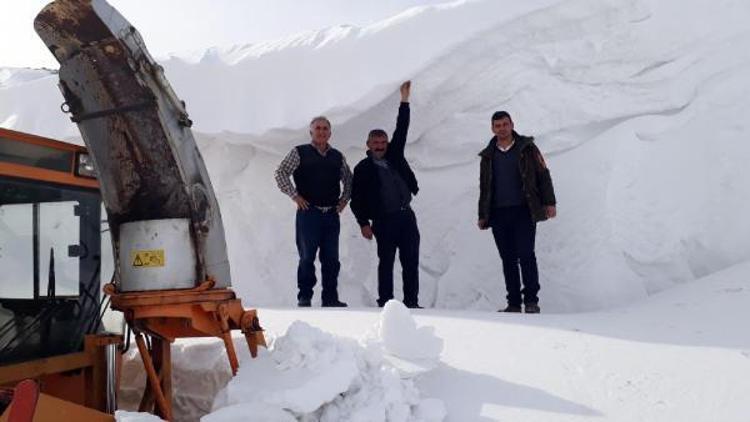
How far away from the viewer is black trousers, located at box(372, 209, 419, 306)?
4.32 metres

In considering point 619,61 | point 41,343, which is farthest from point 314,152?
point 619,61

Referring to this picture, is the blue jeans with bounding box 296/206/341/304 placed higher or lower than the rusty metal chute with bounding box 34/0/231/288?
lower

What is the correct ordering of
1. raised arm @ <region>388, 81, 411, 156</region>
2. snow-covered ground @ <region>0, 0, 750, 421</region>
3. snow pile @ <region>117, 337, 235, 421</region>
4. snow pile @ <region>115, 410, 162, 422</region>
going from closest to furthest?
snow pile @ <region>115, 410, 162, 422</region> → snow pile @ <region>117, 337, 235, 421</region> → snow-covered ground @ <region>0, 0, 750, 421</region> → raised arm @ <region>388, 81, 411, 156</region>

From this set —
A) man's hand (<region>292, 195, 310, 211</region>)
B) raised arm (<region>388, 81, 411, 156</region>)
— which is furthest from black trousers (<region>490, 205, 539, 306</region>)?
man's hand (<region>292, 195, 310, 211</region>)

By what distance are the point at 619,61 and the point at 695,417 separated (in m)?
3.34

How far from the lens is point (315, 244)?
4336 millimetres

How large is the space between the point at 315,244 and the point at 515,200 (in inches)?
51.5

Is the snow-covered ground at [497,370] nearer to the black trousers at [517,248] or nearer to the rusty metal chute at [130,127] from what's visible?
the black trousers at [517,248]

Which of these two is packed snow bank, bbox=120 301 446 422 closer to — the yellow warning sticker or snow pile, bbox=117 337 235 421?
snow pile, bbox=117 337 235 421

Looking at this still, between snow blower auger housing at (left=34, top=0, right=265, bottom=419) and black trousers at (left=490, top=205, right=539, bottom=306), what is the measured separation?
179 cm

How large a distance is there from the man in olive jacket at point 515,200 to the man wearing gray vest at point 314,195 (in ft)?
3.22

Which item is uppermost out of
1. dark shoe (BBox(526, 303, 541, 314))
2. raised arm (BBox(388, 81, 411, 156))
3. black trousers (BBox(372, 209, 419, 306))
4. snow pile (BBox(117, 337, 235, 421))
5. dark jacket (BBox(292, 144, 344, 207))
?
raised arm (BBox(388, 81, 411, 156))

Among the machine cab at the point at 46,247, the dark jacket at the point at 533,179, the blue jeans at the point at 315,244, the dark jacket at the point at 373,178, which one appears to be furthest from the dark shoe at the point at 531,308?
the machine cab at the point at 46,247

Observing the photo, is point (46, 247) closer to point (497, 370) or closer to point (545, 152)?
point (497, 370)
